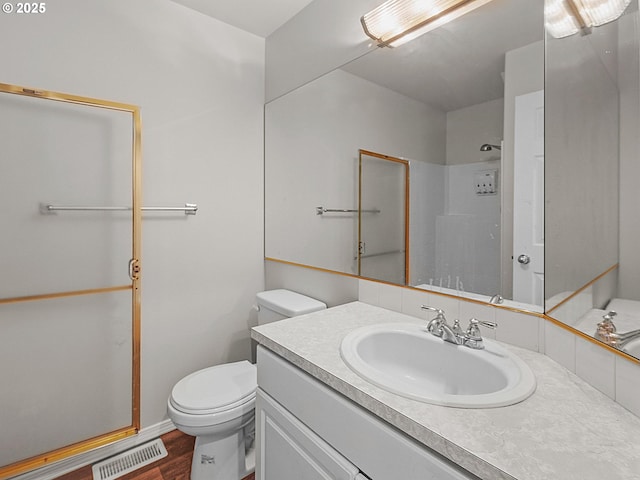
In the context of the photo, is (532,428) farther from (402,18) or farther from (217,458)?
(402,18)

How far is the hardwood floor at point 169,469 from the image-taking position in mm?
1548

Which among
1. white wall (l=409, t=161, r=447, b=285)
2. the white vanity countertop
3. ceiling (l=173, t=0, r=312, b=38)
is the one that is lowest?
the white vanity countertop

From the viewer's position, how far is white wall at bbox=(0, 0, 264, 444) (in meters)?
1.56

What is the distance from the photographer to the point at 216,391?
4.94ft

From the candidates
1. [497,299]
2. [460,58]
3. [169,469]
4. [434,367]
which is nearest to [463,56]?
[460,58]

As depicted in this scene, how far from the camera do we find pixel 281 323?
1278 millimetres

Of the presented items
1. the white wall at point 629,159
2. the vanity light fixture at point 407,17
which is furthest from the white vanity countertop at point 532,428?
the vanity light fixture at point 407,17

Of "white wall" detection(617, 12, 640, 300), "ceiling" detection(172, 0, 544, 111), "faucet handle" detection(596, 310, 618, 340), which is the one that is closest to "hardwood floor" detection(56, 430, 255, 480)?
"faucet handle" detection(596, 310, 618, 340)

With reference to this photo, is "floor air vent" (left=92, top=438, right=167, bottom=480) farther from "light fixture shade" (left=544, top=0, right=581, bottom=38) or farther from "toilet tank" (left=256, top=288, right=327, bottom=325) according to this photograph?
"light fixture shade" (left=544, top=0, right=581, bottom=38)

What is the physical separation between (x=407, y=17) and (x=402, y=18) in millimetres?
23

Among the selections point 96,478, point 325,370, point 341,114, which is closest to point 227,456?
point 96,478

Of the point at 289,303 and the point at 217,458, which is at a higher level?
the point at 289,303

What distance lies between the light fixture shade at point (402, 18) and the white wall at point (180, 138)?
99 cm

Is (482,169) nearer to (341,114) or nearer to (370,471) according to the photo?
(341,114)
